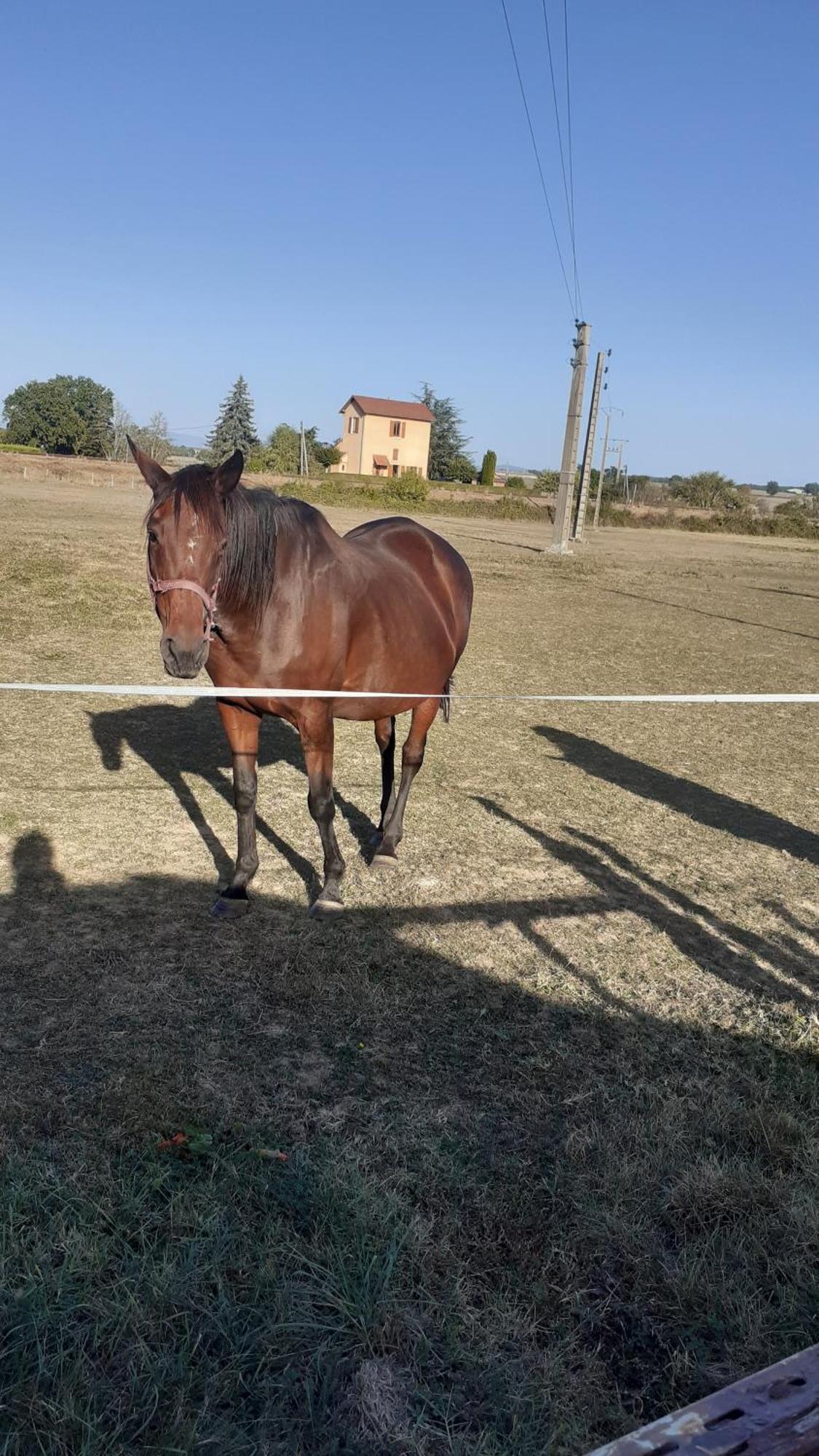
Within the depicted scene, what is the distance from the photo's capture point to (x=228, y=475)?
3.57 meters

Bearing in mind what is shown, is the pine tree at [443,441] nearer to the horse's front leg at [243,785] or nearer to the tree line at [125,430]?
the tree line at [125,430]

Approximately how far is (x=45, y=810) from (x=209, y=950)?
205 cm

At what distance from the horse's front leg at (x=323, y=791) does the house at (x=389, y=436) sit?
3358 inches

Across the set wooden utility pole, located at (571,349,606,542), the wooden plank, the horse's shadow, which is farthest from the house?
the wooden plank

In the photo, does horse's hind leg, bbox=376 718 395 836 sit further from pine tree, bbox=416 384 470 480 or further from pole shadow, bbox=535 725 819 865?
pine tree, bbox=416 384 470 480

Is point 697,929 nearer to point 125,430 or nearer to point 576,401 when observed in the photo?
point 576,401

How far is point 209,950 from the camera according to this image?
3879mm

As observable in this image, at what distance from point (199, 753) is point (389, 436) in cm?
8548

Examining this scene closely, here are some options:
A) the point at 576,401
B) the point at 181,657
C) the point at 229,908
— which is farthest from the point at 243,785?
the point at 576,401

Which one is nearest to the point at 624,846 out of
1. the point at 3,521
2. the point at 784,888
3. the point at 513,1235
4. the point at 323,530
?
the point at 784,888

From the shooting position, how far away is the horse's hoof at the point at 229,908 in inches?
165

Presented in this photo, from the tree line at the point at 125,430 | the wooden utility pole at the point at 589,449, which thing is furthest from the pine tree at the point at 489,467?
the wooden utility pole at the point at 589,449

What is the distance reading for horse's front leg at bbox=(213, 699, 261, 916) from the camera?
14.2 ft

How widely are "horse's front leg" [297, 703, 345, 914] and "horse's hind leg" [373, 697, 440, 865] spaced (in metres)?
0.61
